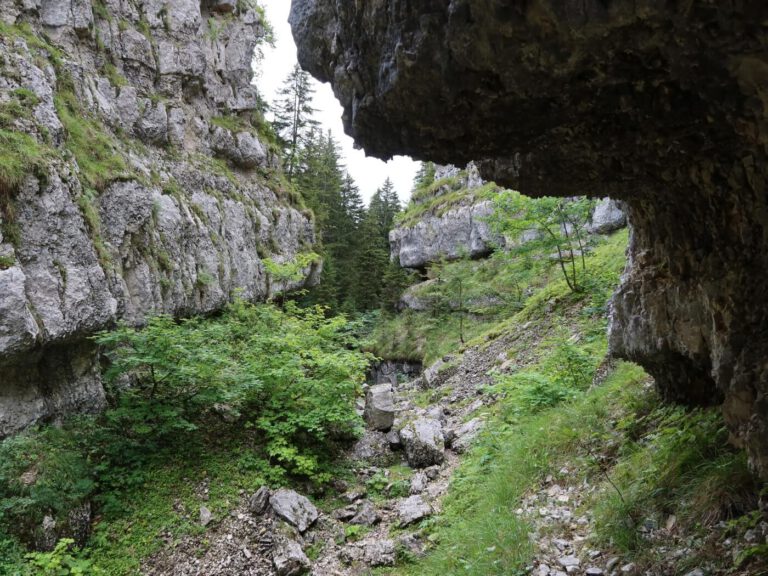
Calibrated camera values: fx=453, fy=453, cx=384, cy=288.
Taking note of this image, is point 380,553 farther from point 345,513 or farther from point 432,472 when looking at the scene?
point 432,472

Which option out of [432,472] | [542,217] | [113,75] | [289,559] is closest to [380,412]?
[432,472]

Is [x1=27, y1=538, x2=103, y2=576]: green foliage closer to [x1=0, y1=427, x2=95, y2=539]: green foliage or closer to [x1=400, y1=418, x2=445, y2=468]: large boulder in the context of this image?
[x1=0, y1=427, x2=95, y2=539]: green foliage

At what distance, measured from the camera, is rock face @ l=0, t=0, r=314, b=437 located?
7684 mm

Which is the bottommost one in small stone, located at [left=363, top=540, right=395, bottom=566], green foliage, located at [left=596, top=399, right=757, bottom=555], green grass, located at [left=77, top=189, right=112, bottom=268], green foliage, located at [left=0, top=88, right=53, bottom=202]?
small stone, located at [left=363, top=540, right=395, bottom=566]

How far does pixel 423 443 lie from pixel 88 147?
1051cm

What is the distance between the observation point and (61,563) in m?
5.85

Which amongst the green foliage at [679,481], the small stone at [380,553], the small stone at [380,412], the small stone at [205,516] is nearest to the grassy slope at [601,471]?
the green foliage at [679,481]

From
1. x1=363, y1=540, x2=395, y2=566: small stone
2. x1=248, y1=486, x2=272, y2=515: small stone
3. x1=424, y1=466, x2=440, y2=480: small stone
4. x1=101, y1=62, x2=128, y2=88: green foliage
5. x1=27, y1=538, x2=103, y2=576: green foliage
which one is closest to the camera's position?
x1=27, y1=538, x2=103, y2=576: green foliage

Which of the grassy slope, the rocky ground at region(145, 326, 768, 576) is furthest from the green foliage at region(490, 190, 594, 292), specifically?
the grassy slope

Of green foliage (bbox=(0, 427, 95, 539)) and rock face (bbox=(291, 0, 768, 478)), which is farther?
green foliage (bbox=(0, 427, 95, 539))

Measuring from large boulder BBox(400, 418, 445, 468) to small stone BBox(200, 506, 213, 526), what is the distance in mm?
3606

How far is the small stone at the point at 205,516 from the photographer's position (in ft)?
22.3

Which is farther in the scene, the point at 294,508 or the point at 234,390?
the point at 234,390

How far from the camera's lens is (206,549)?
20.9ft
